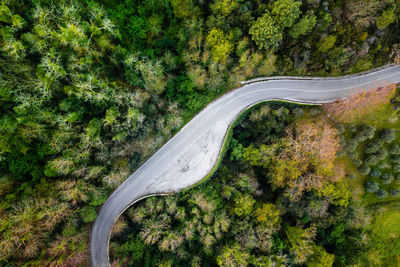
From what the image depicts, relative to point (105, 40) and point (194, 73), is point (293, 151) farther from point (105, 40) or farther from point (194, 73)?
point (105, 40)

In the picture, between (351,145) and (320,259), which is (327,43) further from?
(320,259)

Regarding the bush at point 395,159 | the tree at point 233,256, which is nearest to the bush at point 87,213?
the tree at point 233,256

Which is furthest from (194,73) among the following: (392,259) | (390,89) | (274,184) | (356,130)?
(392,259)

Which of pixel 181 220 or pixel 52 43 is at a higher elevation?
pixel 52 43

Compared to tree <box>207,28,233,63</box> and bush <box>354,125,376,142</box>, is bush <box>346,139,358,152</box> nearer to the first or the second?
bush <box>354,125,376,142</box>

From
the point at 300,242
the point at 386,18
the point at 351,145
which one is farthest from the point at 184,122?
the point at 386,18

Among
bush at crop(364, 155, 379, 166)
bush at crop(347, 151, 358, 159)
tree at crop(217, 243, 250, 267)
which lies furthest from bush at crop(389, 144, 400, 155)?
tree at crop(217, 243, 250, 267)
